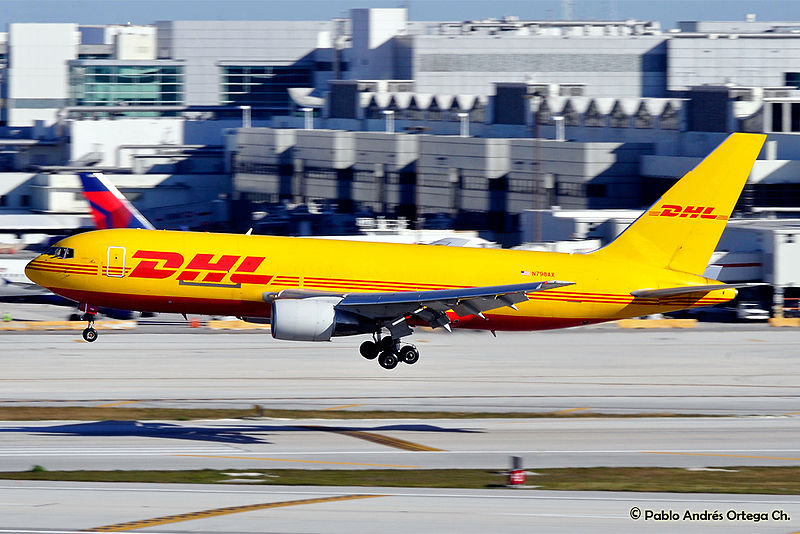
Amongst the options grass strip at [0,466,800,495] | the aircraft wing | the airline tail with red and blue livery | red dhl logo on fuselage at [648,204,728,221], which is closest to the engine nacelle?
the aircraft wing

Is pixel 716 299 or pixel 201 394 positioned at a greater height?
pixel 716 299

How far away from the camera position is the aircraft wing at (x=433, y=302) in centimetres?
4125

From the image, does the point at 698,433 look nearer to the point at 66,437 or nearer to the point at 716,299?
the point at 716,299

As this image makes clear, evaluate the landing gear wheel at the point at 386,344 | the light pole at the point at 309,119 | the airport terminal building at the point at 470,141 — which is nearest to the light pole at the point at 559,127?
the airport terminal building at the point at 470,141

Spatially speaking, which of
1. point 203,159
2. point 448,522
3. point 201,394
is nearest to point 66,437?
point 201,394

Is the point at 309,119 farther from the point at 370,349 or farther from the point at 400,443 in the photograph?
the point at 370,349

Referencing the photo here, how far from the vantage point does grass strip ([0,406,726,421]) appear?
5322cm

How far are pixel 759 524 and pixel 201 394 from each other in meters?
34.2

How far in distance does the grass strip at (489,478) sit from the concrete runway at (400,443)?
116 centimetres

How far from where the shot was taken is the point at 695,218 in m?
46.3

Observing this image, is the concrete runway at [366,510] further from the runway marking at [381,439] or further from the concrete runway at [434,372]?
the concrete runway at [434,372]

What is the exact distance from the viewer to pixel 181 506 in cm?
3453

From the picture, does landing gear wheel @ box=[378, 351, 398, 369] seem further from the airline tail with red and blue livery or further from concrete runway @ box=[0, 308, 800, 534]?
the airline tail with red and blue livery

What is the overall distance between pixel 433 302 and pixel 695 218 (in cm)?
1236
